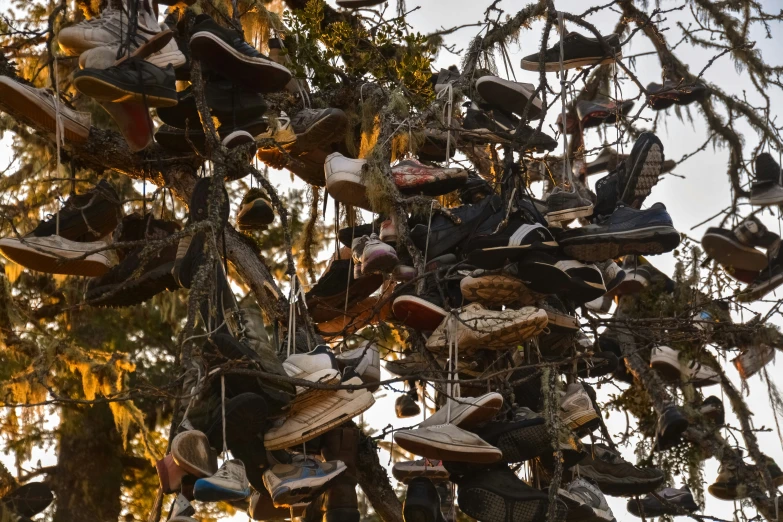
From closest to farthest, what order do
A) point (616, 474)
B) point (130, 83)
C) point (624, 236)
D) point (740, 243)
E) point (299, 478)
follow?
point (299, 478) < point (130, 83) < point (624, 236) < point (616, 474) < point (740, 243)

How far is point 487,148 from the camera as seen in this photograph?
7203 millimetres

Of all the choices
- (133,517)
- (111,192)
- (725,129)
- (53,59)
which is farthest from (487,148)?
(133,517)

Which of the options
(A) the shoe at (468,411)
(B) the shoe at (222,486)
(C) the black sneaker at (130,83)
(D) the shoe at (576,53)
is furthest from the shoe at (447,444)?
(D) the shoe at (576,53)

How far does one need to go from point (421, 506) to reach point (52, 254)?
1.83 meters

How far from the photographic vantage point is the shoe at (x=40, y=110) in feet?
16.7

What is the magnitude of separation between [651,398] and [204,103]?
363 centimetres

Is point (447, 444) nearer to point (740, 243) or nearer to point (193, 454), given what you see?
point (193, 454)

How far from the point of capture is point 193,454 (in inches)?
161

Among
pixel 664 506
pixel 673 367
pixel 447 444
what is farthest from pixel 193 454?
pixel 673 367

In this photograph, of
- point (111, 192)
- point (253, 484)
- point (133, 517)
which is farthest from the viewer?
point (133, 517)

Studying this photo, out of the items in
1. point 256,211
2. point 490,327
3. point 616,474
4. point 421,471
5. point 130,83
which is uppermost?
point 130,83

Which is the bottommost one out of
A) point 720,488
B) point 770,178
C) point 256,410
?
point 720,488

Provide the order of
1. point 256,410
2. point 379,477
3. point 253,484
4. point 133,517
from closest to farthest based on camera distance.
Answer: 1. point 256,410
2. point 253,484
3. point 379,477
4. point 133,517

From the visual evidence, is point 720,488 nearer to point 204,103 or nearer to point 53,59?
point 204,103
